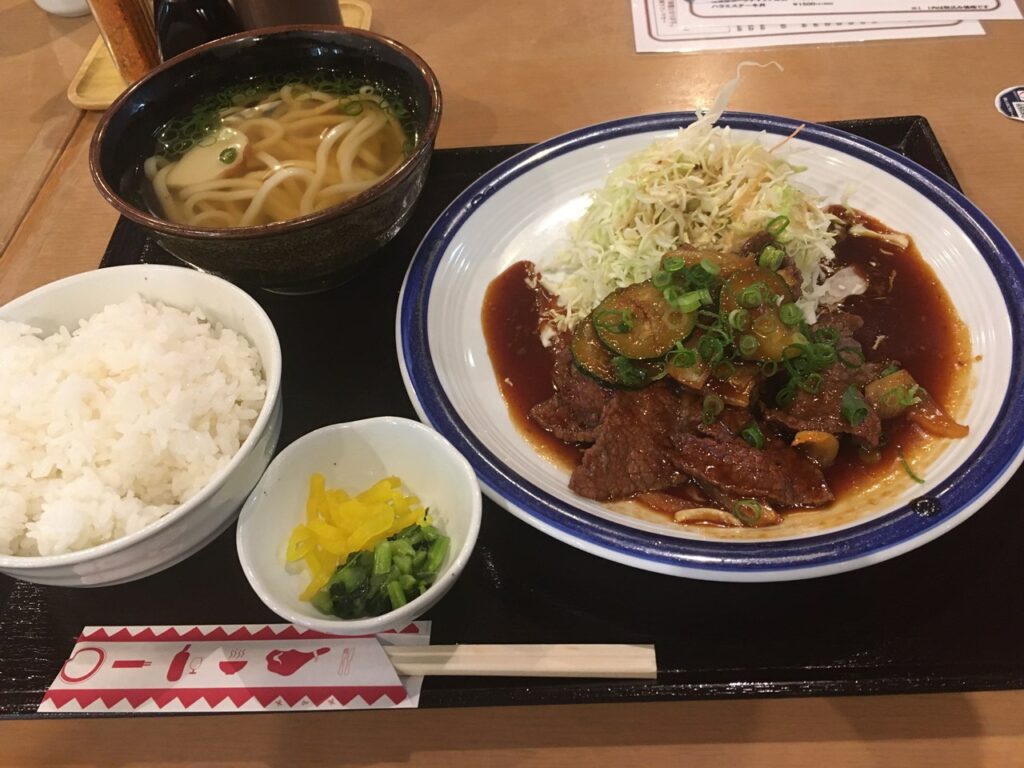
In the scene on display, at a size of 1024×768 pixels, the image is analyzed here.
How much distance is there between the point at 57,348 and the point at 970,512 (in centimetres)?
227

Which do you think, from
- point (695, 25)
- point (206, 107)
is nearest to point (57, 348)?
point (206, 107)

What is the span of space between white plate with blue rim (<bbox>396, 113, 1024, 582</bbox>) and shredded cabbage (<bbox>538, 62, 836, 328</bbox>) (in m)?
0.18

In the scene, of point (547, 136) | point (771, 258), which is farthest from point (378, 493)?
point (547, 136)

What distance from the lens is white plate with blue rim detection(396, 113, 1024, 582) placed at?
5.13ft

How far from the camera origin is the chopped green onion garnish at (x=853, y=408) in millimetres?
1855

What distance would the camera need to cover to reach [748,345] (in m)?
1.84

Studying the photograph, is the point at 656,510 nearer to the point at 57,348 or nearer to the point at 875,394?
the point at 875,394

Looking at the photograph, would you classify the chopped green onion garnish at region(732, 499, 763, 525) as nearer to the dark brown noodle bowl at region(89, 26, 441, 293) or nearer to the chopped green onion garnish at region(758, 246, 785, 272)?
the chopped green onion garnish at region(758, 246, 785, 272)

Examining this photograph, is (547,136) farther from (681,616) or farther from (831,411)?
(681,616)

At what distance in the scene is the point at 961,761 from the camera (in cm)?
145

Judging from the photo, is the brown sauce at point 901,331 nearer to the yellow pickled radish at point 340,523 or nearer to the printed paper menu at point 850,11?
the yellow pickled radish at point 340,523

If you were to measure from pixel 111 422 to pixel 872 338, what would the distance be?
2218 mm

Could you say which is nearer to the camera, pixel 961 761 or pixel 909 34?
pixel 961 761

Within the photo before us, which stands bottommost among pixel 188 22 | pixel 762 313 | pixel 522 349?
pixel 522 349
